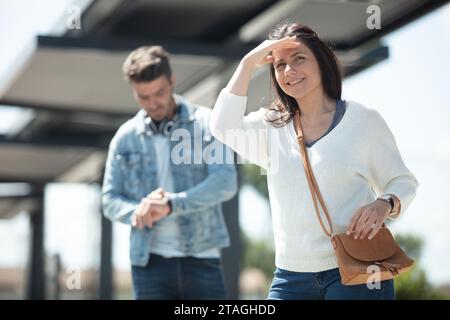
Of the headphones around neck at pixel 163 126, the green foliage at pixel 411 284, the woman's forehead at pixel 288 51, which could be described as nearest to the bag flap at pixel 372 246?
the woman's forehead at pixel 288 51

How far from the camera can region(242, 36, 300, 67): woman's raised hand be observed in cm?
354

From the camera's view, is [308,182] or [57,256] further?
[57,256]

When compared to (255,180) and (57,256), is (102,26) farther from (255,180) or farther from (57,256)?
(255,180)

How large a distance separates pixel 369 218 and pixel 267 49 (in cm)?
74

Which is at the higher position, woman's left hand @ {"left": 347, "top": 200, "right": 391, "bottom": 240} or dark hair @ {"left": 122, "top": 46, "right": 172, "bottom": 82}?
dark hair @ {"left": 122, "top": 46, "right": 172, "bottom": 82}

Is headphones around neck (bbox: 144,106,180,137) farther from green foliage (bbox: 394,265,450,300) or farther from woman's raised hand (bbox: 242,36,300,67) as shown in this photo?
green foliage (bbox: 394,265,450,300)

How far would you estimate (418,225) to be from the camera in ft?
40.8

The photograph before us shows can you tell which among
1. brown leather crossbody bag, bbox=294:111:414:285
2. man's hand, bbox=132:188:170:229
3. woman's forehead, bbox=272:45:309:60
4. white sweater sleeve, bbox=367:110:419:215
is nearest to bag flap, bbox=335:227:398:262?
brown leather crossbody bag, bbox=294:111:414:285

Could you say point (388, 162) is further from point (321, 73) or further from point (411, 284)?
point (411, 284)

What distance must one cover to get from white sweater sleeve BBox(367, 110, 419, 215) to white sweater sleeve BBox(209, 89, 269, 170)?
41 cm

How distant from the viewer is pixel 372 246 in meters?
3.38

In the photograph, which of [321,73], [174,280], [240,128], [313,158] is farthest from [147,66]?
[313,158]

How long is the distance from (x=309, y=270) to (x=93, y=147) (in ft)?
34.8
